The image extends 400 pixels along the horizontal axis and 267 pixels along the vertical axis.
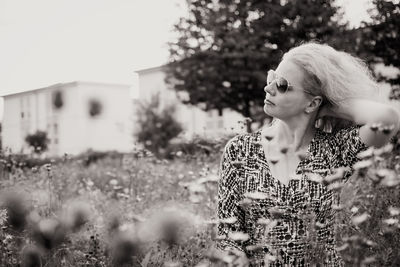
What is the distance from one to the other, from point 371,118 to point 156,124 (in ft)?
68.2

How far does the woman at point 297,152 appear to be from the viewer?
1784 millimetres

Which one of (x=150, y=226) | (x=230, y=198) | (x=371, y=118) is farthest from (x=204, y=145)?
(x=150, y=226)

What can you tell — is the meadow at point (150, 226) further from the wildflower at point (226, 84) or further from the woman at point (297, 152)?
the wildflower at point (226, 84)

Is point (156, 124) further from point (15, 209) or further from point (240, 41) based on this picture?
point (15, 209)

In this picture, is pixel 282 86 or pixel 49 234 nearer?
pixel 49 234

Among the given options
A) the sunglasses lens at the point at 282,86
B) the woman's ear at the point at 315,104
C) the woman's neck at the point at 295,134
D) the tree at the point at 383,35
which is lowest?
the woman's neck at the point at 295,134

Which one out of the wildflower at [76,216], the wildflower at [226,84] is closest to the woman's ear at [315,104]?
the wildflower at [76,216]

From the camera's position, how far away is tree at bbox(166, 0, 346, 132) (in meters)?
13.4

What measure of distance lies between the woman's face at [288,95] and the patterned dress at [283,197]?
0.14 metres

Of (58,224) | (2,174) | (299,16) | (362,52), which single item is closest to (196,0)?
(299,16)

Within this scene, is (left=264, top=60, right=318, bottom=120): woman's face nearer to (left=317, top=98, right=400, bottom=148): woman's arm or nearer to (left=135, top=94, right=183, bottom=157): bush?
(left=317, top=98, right=400, bottom=148): woman's arm

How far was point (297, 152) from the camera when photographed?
1.75 meters

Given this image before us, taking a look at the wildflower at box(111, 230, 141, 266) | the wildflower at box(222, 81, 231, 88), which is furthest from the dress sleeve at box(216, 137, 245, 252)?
the wildflower at box(222, 81, 231, 88)

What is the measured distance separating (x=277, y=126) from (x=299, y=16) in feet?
40.7
